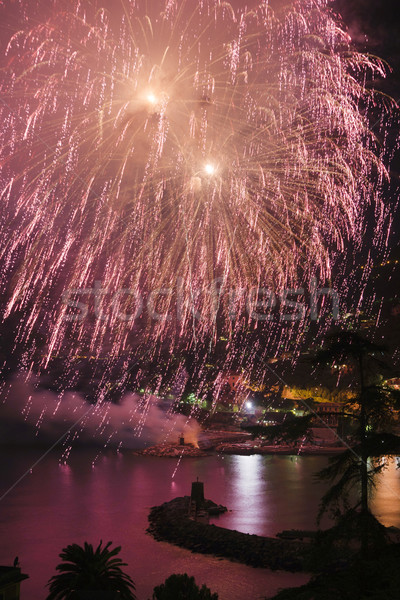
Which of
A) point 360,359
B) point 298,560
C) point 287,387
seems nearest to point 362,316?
point 287,387

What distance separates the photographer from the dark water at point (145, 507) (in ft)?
45.5

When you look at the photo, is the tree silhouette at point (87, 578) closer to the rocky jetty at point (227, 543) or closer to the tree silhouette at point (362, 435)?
the tree silhouette at point (362, 435)

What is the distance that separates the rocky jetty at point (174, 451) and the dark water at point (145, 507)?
2.13 m

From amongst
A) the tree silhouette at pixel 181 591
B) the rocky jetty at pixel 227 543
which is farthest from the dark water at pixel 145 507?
the tree silhouette at pixel 181 591

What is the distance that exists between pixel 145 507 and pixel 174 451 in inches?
883

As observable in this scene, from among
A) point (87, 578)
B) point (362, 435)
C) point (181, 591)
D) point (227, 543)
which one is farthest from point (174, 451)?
point (362, 435)

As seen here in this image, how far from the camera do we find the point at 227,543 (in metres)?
16.0

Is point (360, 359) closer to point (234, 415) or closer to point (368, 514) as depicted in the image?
point (368, 514)

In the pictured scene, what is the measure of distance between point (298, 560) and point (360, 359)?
7881 mm

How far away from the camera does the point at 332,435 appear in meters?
48.2

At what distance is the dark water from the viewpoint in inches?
547

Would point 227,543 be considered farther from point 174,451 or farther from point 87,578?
point 174,451

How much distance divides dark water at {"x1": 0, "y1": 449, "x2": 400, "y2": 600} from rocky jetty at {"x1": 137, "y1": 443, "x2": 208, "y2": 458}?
6.99 feet

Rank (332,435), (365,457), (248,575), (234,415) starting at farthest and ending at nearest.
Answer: (234,415) → (332,435) → (248,575) → (365,457)
